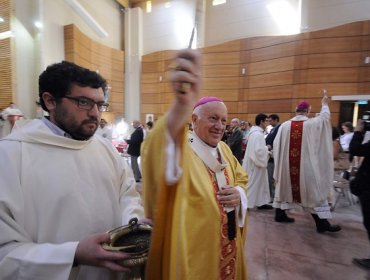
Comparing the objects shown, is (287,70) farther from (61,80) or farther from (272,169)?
(61,80)

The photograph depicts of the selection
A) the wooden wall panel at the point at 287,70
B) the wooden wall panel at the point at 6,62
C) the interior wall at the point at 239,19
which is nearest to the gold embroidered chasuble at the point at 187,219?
the wooden wall panel at the point at 287,70

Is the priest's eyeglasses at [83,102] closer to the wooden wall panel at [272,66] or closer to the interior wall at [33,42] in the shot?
the interior wall at [33,42]

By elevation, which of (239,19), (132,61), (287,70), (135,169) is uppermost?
(239,19)

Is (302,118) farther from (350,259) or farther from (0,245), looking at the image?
(0,245)

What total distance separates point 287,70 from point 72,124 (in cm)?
1049

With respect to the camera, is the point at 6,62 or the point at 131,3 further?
the point at 131,3

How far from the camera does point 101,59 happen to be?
43.5 feet

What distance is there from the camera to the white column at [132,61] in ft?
47.9

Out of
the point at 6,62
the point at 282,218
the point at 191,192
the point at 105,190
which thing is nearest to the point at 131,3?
the point at 6,62

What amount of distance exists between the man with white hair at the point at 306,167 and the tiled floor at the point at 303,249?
239 mm

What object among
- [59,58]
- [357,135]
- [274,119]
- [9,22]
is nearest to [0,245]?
[357,135]

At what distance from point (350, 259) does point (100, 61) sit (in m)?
13.7

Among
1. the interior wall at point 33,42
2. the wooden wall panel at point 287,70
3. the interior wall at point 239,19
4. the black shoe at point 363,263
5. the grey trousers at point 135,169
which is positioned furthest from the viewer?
the interior wall at point 239,19

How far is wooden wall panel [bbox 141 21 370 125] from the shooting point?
8.77 m
